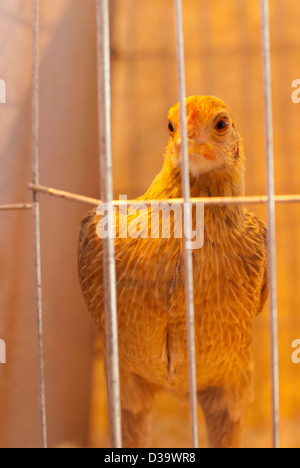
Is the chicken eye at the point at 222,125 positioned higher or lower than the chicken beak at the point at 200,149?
higher

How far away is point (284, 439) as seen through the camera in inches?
72.2

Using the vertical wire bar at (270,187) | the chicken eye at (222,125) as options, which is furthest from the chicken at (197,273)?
the vertical wire bar at (270,187)

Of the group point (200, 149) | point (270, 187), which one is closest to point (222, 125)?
point (200, 149)

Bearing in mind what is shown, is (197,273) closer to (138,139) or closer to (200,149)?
(200,149)

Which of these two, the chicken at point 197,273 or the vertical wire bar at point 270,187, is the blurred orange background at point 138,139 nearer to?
the chicken at point 197,273

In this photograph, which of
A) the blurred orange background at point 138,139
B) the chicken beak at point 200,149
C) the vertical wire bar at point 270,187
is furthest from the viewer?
the blurred orange background at point 138,139

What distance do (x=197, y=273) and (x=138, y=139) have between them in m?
1.07

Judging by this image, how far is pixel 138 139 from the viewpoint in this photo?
74.5 inches

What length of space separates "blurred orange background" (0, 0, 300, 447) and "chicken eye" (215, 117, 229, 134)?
2.12 ft

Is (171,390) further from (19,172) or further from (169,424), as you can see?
(169,424)

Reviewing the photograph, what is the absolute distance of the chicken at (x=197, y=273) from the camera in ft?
2.93

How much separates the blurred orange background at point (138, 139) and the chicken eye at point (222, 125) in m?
0.65

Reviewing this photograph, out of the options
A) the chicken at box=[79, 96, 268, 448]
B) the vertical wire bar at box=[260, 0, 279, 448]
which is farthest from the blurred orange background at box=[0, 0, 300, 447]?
the vertical wire bar at box=[260, 0, 279, 448]
